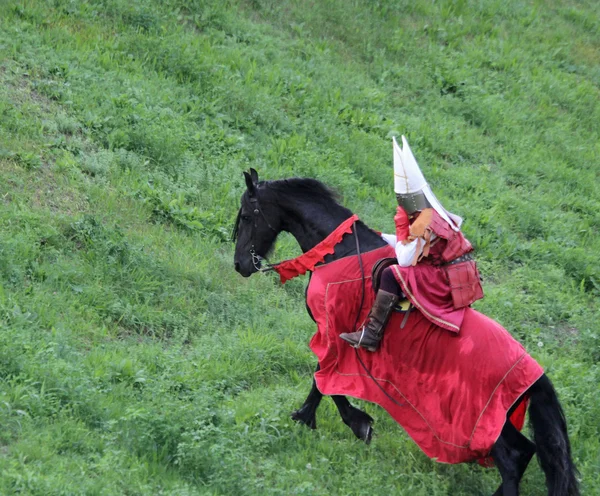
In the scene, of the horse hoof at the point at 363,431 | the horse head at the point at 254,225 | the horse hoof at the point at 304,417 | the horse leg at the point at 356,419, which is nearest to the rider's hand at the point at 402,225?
the horse head at the point at 254,225

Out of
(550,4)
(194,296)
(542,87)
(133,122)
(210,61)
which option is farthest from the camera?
(550,4)

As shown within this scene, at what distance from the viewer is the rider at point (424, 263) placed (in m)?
5.75

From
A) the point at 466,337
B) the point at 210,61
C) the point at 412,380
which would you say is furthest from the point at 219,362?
the point at 210,61

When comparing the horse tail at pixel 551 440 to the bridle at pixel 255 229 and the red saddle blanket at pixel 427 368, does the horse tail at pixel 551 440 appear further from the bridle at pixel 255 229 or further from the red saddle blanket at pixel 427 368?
the bridle at pixel 255 229

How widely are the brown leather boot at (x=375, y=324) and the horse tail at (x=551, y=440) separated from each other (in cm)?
108

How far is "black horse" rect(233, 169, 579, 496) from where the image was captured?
18.5ft

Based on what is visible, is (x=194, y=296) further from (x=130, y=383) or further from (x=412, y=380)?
(x=412, y=380)

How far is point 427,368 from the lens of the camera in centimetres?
596

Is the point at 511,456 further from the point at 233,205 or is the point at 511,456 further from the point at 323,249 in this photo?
the point at 233,205

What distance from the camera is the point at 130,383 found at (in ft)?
21.7

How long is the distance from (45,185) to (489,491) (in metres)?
5.50

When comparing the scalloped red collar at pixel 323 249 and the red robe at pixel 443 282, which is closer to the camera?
the red robe at pixel 443 282

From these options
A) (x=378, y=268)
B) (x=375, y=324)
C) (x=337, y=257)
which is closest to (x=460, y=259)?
(x=378, y=268)

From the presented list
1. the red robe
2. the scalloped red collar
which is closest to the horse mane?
the scalloped red collar
